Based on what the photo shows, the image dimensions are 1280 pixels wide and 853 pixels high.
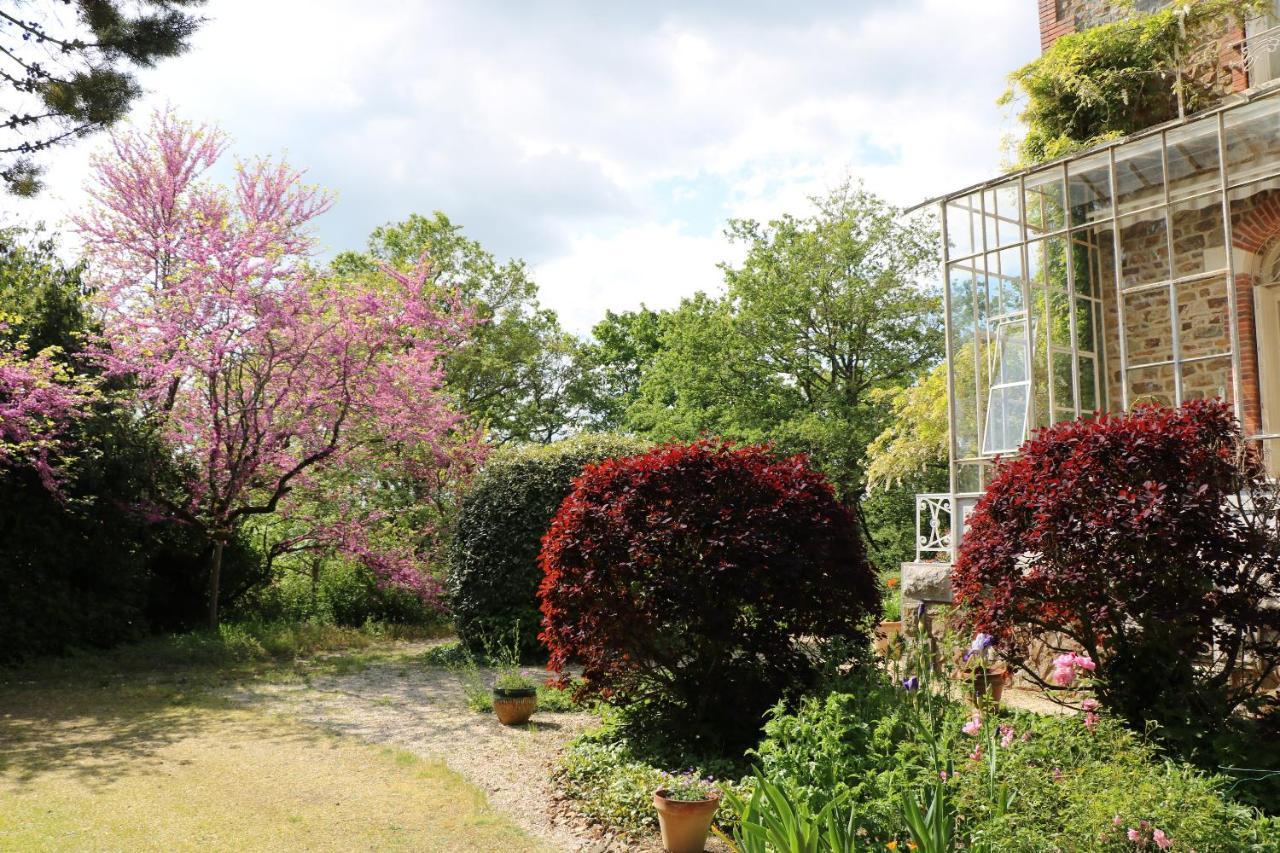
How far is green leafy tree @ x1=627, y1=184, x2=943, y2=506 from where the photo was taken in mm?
21422

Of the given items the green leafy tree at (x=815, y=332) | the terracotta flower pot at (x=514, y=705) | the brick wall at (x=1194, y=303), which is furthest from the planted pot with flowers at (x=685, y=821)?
the green leafy tree at (x=815, y=332)

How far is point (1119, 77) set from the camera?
9.27 m

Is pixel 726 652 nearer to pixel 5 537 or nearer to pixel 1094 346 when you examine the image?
pixel 1094 346

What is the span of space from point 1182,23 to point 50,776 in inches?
450

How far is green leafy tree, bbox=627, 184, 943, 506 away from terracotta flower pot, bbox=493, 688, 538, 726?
13734mm

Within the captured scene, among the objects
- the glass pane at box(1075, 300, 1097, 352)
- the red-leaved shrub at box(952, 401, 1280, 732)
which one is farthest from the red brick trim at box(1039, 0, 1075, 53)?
the red-leaved shrub at box(952, 401, 1280, 732)

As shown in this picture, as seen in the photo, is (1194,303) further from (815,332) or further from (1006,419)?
(815,332)

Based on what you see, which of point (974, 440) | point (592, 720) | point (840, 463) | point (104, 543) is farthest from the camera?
point (840, 463)

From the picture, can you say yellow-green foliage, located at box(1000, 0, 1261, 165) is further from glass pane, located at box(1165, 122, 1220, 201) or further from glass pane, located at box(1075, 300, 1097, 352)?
glass pane, located at box(1075, 300, 1097, 352)

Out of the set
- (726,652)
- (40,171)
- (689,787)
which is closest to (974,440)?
(726,652)

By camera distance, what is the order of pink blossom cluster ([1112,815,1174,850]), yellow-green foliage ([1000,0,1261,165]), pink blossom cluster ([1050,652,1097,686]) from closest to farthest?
pink blossom cluster ([1112,815,1174,850]), pink blossom cluster ([1050,652,1097,686]), yellow-green foliage ([1000,0,1261,165])

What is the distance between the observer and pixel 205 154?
12258 mm

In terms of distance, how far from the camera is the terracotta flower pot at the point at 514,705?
23.7ft

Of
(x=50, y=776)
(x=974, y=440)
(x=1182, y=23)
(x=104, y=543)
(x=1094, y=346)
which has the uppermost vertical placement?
(x=1182, y=23)
